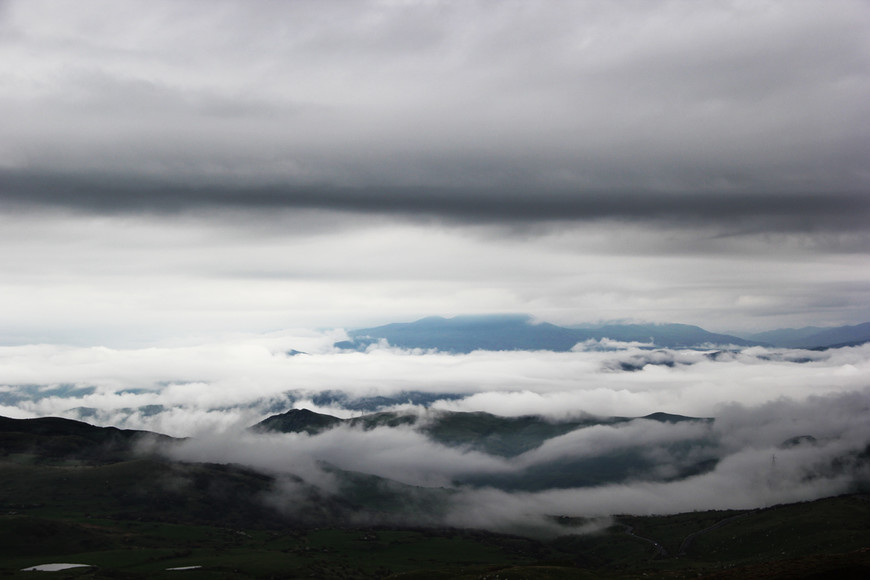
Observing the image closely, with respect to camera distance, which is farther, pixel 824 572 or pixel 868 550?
pixel 868 550

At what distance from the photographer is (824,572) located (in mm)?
172750

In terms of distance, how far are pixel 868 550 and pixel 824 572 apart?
35.6m

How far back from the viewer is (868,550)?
647 ft

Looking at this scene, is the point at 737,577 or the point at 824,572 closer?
the point at 824,572

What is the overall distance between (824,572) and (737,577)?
30.9 meters

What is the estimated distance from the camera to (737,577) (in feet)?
655

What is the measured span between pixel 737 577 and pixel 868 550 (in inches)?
1429
